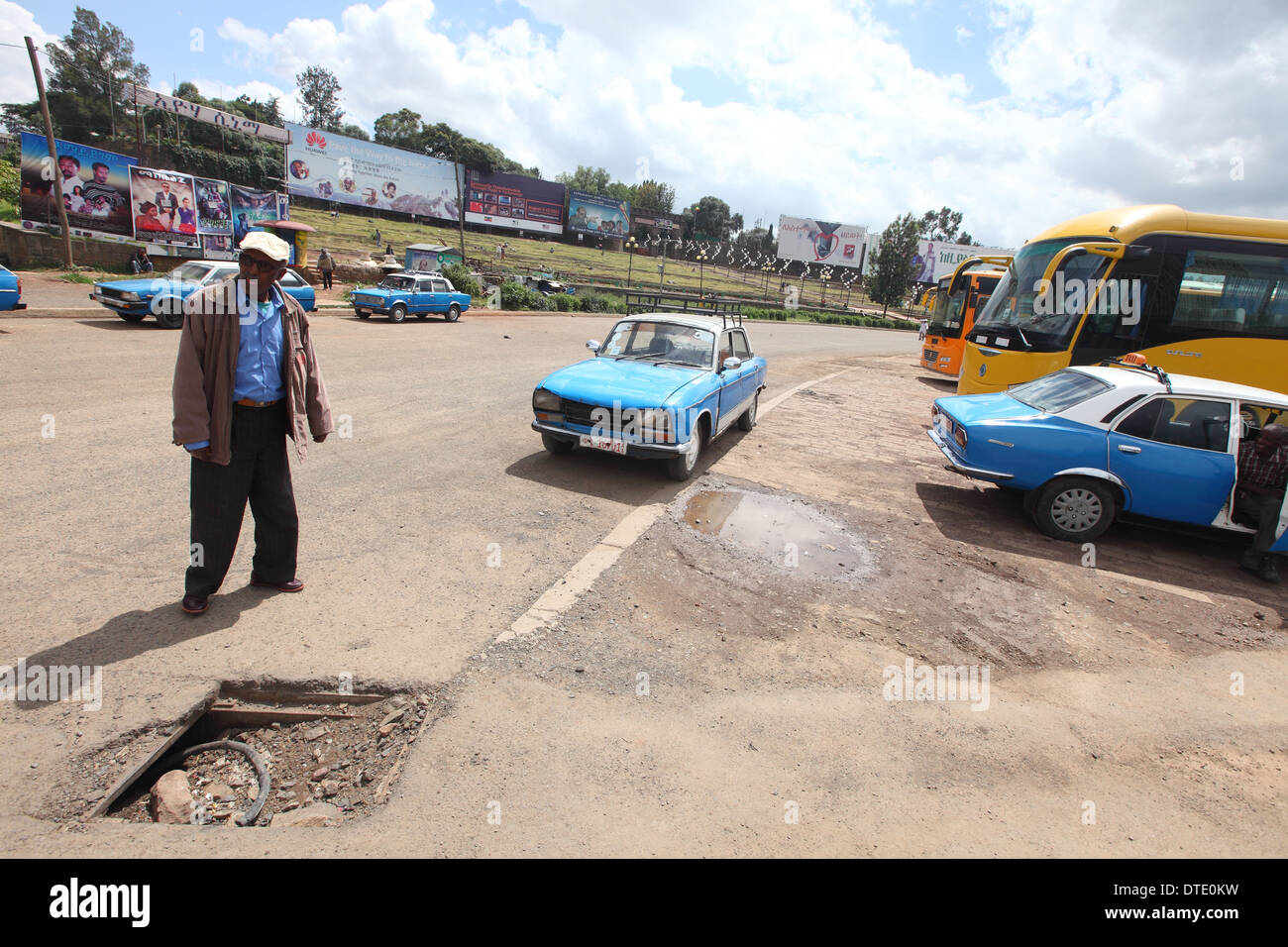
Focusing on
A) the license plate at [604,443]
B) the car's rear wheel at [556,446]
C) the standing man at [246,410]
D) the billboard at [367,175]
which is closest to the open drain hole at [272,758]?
the standing man at [246,410]

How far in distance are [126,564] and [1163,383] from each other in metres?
8.12

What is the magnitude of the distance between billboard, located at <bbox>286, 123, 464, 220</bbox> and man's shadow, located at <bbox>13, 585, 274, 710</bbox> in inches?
2014

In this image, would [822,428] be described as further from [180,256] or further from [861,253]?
[861,253]

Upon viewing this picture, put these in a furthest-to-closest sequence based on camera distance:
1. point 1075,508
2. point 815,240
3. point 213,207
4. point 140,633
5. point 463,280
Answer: point 815,240, point 463,280, point 213,207, point 1075,508, point 140,633

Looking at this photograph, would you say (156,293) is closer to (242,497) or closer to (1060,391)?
(242,497)

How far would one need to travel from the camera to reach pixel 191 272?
45.8 feet

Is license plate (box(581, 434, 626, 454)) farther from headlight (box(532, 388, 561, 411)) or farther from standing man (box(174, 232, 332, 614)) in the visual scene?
standing man (box(174, 232, 332, 614))

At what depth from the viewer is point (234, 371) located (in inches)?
136

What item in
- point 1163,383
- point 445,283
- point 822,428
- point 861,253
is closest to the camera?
point 1163,383

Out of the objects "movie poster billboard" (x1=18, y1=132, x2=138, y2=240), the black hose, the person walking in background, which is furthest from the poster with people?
the black hose

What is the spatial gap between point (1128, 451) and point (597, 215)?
65.8m

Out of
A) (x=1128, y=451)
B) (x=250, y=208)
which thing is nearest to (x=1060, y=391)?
(x=1128, y=451)

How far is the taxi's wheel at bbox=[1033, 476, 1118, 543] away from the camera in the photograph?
6020mm

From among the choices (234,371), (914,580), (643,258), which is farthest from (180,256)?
(643,258)
